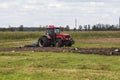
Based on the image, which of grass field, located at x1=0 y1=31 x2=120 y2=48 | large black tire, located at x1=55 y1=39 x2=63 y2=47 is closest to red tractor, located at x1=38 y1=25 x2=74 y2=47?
large black tire, located at x1=55 y1=39 x2=63 y2=47

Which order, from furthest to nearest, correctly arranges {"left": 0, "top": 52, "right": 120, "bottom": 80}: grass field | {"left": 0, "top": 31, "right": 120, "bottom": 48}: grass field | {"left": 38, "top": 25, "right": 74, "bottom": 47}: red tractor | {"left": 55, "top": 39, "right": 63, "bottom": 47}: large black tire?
{"left": 0, "top": 31, "right": 120, "bottom": 48}: grass field
{"left": 38, "top": 25, "right": 74, "bottom": 47}: red tractor
{"left": 55, "top": 39, "right": 63, "bottom": 47}: large black tire
{"left": 0, "top": 52, "right": 120, "bottom": 80}: grass field

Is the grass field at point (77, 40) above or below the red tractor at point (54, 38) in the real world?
below

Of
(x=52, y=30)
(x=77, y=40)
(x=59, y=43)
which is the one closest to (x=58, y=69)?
(x=59, y=43)

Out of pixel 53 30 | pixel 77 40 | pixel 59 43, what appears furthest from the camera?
pixel 77 40

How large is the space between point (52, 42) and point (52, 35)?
2.54 feet

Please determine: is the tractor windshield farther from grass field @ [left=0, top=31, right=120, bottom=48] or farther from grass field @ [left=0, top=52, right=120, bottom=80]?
grass field @ [left=0, top=52, right=120, bottom=80]

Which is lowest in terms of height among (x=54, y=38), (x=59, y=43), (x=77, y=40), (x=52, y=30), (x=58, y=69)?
(x=77, y=40)

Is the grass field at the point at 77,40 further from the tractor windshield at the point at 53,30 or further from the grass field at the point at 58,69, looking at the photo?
the grass field at the point at 58,69

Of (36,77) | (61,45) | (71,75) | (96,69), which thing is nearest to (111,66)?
(96,69)

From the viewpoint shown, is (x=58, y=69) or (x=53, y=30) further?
(x=53, y=30)

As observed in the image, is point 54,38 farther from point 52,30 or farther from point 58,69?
point 58,69

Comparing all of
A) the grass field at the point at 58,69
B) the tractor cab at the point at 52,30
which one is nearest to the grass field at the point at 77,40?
the tractor cab at the point at 52,30

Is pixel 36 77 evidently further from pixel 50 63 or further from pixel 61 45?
pixel 61 45

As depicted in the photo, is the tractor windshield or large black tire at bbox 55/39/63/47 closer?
large black tire at bbox 55/39/63/47
